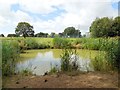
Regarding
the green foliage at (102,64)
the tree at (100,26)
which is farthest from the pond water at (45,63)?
the tree at (100,26)

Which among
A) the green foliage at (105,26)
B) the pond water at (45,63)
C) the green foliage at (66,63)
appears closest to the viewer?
the green foliage at (66,63)

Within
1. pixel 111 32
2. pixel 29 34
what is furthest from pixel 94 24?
→ pixel 29 34

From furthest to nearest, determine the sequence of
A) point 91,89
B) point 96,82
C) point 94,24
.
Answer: point 94,24 < point 96,82 < point 91,89

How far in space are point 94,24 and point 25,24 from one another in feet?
40.2

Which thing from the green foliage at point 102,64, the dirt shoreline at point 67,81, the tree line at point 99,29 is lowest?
the dirt shoreline at point 67,81

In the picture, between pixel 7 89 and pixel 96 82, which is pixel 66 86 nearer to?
pixel 96 82

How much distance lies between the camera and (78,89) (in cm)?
402

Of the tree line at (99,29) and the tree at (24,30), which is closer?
the tree line at (99,29)

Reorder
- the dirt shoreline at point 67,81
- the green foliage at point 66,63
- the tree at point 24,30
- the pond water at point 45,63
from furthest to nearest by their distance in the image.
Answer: the tree at point 24,30, the pond water at point 45,63, the green foliage at point 66,63, the dirt shoreline at point 67,81

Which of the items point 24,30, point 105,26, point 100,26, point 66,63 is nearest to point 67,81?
point 66,63

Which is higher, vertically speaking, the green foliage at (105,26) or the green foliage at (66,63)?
the green foliage at (105,26)

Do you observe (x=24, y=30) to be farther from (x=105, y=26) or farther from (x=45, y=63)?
(x=45, y=63)

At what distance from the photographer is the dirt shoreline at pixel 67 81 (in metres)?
4.22

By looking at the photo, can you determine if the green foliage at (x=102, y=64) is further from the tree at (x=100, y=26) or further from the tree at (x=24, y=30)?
the tree at (x=24, y=30)
